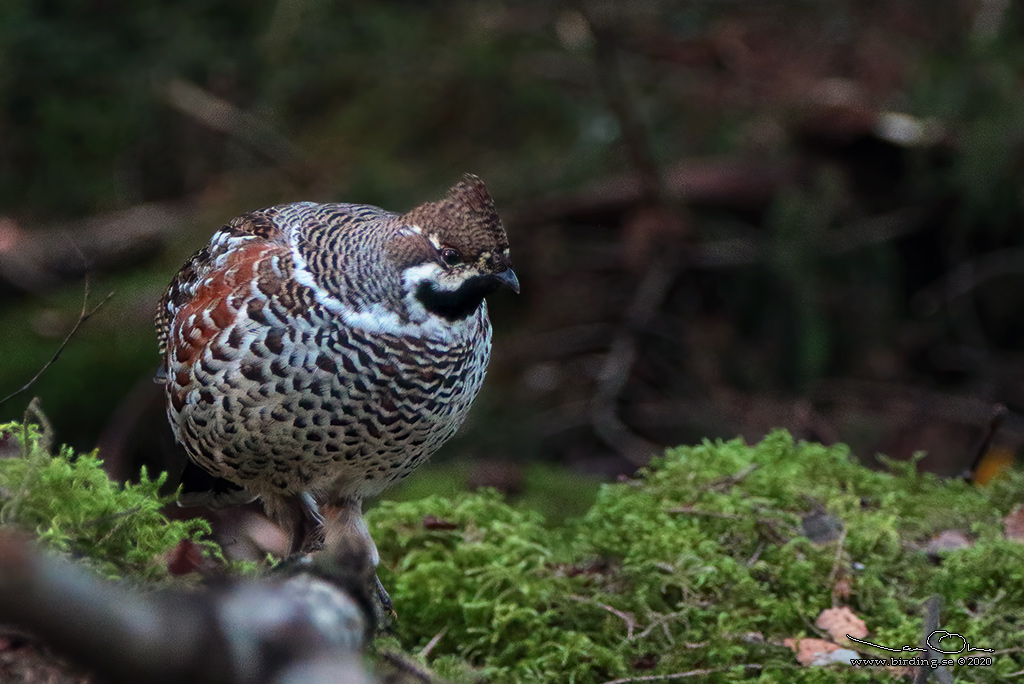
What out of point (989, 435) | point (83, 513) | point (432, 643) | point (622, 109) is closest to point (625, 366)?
point (622, 109)

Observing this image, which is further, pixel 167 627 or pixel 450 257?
pixel 450 257

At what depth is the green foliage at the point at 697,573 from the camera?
3.48 meters

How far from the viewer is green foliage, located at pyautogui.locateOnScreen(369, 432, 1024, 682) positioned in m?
3.48

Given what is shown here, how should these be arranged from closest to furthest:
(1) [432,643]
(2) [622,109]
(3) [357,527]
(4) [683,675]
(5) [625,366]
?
(4) [683,675] → (1) [432,643] → (3) [357,527] → (2) [622,109] → (5) [625,366]

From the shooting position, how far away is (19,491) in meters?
2.77

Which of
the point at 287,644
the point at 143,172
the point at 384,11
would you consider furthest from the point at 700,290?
the point at 287,644

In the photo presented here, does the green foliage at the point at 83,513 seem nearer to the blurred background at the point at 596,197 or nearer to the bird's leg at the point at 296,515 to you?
the bird's leg at the point at 296,515

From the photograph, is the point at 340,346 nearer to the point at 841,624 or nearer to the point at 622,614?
the point at 622,614

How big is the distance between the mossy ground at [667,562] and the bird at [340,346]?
0.38 meters

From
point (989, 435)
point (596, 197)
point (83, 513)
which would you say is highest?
point (596, 197)

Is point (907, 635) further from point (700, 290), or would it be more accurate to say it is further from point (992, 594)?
point (700, 290)

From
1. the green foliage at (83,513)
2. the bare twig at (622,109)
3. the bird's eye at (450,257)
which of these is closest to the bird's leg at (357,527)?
the green foliage at (83,513)

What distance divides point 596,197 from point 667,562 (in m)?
4.84

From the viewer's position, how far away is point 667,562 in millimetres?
3928
